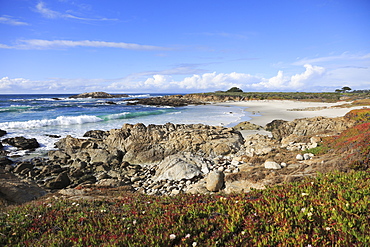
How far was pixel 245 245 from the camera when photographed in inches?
146

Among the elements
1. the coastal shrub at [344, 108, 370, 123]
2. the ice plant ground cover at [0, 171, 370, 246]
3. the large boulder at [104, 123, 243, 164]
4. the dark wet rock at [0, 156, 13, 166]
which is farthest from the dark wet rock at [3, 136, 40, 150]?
→ the coastal shrub at [344, 108, 370, 123]

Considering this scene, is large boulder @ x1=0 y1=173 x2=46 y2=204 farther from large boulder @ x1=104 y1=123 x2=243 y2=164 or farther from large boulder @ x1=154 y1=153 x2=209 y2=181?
large boulder @ x1=104 y1=123 x2=243 y2=164

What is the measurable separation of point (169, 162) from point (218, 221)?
934 centimetres

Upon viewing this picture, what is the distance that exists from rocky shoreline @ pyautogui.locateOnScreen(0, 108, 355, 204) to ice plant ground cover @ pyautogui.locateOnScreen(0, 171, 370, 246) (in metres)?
2.49

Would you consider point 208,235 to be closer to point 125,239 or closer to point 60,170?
point 125,239

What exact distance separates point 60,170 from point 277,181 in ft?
46.7

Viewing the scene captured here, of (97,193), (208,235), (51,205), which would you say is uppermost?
(208,235)

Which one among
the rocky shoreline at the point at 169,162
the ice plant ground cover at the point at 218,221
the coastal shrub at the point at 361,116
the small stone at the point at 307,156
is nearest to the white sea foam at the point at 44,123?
the rocky shoreline at the point at 169,162

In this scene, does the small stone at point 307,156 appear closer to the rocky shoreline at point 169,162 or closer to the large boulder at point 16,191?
the rocky shoreline at point 169,162

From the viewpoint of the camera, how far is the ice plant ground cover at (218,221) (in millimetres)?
3820

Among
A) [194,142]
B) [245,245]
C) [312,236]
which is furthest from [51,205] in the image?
[194,142]

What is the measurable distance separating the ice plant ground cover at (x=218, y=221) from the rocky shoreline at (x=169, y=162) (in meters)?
2.49

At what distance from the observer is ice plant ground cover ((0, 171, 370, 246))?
382 cm

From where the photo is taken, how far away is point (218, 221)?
4.51m
